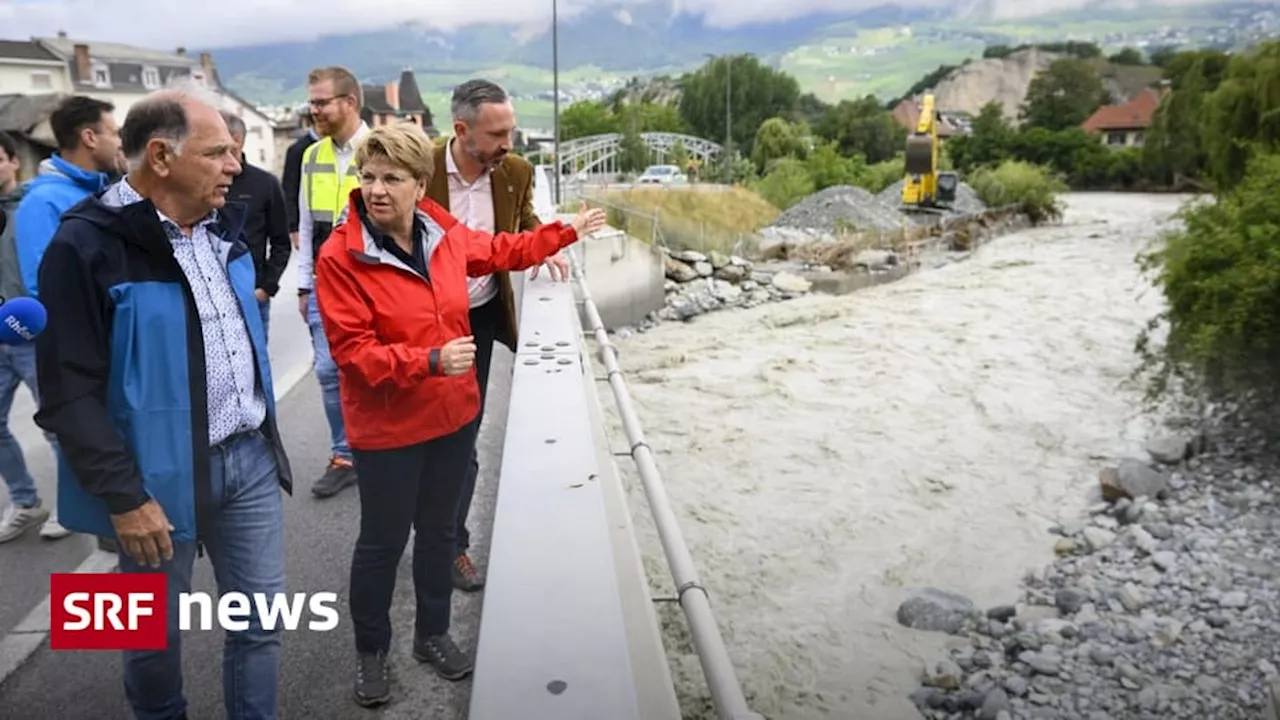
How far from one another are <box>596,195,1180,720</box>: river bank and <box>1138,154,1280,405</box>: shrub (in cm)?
105

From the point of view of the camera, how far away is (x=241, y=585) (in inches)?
84.4

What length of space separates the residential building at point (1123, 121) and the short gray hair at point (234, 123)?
50099mm

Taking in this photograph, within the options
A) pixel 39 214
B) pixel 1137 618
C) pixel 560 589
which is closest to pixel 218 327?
pixel 560 589

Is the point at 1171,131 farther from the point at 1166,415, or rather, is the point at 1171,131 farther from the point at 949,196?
the point at 1166,415

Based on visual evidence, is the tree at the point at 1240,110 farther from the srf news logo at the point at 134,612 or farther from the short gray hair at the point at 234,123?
the srf news logo at the point at 134,612

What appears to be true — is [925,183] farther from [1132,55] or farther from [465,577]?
[465,577]

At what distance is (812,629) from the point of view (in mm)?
5383

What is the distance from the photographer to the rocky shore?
14.5ft

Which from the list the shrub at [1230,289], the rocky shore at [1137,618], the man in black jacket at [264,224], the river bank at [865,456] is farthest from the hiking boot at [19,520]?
the shrub at [1230,289]

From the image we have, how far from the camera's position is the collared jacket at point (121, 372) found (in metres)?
1.78

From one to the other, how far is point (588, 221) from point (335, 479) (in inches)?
71.9

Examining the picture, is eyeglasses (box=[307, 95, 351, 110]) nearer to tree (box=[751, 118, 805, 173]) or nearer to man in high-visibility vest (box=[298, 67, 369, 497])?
man in high-visibility vest (box=[298, 67, 369, 497])

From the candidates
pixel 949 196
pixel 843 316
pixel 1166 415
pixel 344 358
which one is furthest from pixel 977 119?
pixel 344 358

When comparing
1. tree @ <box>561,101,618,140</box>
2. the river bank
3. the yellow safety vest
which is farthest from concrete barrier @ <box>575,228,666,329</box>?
tree @ <box>561,101,618,140</box>
